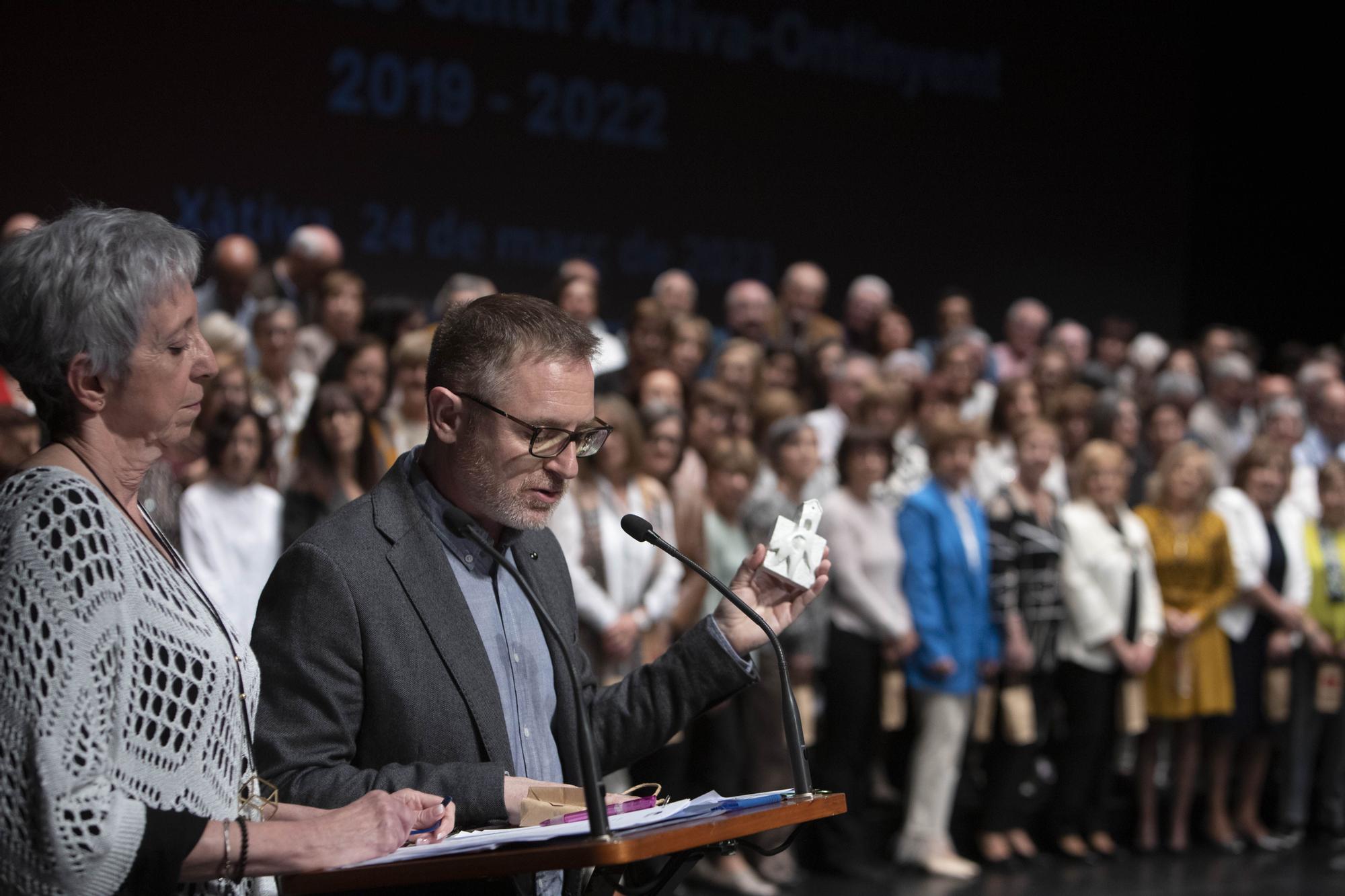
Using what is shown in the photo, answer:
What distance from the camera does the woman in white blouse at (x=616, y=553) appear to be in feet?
16.8

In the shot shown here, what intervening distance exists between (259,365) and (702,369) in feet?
7.05

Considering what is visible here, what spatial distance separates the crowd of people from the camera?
16.9 feet

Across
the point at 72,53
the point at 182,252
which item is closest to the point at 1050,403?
the point at 72,53

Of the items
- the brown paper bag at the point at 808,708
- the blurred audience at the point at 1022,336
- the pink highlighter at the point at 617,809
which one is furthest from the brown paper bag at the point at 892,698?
the pink highlighter at the point at 617,809

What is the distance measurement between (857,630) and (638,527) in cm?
369

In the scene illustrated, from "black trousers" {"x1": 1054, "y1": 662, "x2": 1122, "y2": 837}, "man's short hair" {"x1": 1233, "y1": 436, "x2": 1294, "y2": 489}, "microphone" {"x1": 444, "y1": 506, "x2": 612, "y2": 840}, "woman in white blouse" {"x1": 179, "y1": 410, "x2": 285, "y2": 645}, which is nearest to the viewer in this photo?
"microphone" {"x1": 444, "y1": 506, "x2": 612, "y2": 840}

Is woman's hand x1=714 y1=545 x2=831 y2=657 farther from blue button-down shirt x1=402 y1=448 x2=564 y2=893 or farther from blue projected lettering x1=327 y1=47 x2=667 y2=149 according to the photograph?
blue projected lettering x1=327 y1=47 x2=667 y2=149

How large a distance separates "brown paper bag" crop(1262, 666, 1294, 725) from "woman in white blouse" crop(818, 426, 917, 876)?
210 centimetres

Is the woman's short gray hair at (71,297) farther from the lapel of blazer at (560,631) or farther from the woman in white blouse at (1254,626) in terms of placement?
the woman in white blouse at (1254,626)

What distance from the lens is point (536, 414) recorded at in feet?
7.24

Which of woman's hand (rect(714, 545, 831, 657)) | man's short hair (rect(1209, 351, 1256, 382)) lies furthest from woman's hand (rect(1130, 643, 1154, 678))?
woman's hand (rect(714, 545, 831, 657))

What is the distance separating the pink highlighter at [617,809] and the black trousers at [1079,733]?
4.56 metres

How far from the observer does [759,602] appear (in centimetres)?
232

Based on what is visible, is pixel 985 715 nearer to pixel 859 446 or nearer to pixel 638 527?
pixel 859 446
